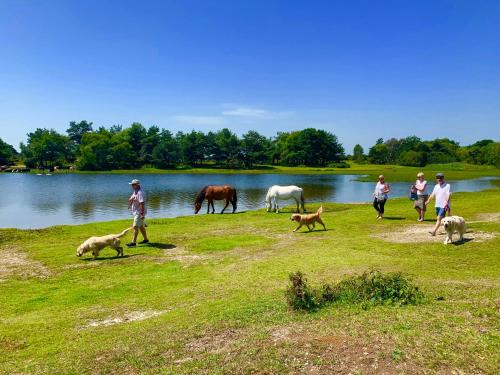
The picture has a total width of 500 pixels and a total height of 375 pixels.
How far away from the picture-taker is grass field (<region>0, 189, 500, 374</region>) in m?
5.22

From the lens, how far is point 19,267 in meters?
12.7

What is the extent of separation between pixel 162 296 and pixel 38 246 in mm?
9676

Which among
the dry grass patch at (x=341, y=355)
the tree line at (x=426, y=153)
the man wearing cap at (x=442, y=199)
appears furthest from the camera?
the tree line at (x=426, y=153)

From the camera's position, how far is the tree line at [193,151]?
118m

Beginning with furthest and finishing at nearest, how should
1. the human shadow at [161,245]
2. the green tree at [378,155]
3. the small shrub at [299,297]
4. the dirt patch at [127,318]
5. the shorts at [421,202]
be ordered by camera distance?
the green tree at [378,155], the shorts at [421,202], the human shadow at [161,245], the dirt patch at [127,318], the small shrub at [299,297]

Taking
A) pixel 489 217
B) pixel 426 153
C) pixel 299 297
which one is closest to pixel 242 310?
pixel 299 297

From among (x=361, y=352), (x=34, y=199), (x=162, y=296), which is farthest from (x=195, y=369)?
(x=34, y=199)

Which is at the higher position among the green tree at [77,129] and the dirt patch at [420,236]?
the green tree at [77,129]

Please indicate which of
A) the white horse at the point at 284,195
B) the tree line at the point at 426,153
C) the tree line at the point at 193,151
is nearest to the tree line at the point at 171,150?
the tree line at the point at 193,151

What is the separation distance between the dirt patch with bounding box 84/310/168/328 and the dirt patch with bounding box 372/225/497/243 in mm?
9722

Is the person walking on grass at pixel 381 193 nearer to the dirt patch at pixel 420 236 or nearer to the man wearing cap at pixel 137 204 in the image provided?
the dirt patch at pixel 420 236

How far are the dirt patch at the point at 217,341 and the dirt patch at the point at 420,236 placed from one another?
32.3ft

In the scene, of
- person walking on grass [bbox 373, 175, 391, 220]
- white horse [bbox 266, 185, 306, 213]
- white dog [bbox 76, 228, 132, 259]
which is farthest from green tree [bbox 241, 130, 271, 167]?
white dog [bbox 76, 228, 132, 259]

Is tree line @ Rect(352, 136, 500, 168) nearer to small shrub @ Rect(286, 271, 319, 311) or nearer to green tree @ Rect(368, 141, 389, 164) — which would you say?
green tree @ Rect(368, 141, 389, 164)
